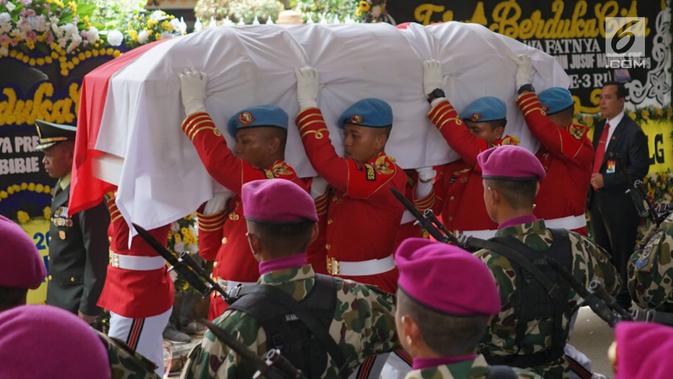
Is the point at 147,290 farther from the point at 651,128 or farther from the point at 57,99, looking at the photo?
the point at 651,128

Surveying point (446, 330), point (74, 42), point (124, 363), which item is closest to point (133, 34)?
point (74, 42)

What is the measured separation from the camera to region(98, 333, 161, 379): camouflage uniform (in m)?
2.37

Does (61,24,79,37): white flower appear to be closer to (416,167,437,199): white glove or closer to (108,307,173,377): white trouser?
(108,307,173,377): white trouser

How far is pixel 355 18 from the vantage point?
7430 millimetres

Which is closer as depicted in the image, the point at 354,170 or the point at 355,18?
the point at 354,170

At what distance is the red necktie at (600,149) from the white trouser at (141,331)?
437 centimetres

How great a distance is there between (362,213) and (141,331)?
1.18 meters

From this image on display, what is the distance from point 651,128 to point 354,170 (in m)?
5.58

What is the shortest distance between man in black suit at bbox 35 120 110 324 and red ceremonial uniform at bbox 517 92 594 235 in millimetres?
2340

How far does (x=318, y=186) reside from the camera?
4.43 meters

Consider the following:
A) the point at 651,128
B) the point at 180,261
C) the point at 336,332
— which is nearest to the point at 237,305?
the point at 336,332

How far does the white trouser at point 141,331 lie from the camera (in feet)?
14.4

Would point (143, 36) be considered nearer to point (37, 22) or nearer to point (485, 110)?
point (37, 22)

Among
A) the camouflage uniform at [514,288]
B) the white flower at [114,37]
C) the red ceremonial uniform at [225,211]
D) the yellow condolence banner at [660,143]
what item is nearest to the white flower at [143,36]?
the white flower at [114,37]
